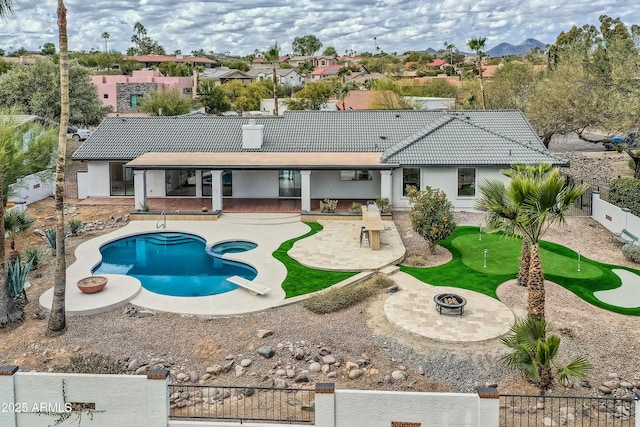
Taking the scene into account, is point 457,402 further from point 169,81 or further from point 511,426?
point 169,81

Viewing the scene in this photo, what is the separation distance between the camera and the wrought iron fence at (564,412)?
38.2 ft

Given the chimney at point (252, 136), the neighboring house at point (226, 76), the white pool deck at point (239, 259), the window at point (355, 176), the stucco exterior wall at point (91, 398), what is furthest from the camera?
the neighboring house at point (226, 76)

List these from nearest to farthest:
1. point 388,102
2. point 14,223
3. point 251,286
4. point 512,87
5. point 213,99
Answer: point 251,286 → point 14,223 → point 512,87 → point 388,102 → point 213,99

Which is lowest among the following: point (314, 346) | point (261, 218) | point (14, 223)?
point (314, 346)

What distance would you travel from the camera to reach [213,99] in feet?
243

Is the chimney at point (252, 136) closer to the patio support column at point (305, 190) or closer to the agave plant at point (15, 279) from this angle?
the patio support column at point (305, 190)

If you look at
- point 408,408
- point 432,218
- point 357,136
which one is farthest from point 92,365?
point 357,136

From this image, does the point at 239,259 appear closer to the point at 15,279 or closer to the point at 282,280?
the point at 282,280

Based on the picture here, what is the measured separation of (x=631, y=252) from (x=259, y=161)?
17.8m

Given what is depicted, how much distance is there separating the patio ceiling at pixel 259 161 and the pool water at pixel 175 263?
4370mm

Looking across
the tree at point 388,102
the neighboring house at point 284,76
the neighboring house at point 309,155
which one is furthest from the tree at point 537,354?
the neighboring house at point 284,76

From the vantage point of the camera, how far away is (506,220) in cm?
1511

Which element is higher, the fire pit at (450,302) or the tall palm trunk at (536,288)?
the tall palm trunk at (536,288)

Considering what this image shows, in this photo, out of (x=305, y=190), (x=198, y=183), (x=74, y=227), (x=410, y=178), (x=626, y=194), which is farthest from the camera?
(x=198, y=183)
